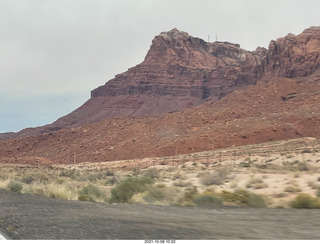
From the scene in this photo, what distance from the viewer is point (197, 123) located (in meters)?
71.6

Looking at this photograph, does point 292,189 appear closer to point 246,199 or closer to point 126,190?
point 246,199

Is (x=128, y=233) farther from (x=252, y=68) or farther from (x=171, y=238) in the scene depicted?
(x=252, y=68)

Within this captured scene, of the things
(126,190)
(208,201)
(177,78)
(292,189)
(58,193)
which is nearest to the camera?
(208,201)

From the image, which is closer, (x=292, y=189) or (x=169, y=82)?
(x=292, y=189)

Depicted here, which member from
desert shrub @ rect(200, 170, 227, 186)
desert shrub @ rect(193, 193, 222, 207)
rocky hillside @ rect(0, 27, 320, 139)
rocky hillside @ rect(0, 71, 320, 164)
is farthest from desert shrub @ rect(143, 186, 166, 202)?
rocky hillside @ rect(0, 27, 320, 139)

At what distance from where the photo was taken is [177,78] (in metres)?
154

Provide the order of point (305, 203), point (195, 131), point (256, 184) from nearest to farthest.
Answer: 1. point (305, 203)
2. point (256, 184)
3. point (195, 131)

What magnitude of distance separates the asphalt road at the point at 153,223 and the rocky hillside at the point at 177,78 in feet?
351

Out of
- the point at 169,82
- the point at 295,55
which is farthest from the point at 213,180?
the point at 169,82

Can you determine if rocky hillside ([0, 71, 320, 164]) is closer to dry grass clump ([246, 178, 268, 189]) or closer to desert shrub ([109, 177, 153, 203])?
dry grass clump ([246, 178, 268, 189])

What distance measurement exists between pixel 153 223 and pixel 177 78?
482 feet

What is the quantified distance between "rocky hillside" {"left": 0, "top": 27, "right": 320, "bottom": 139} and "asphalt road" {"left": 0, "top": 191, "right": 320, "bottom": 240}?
107074 mm

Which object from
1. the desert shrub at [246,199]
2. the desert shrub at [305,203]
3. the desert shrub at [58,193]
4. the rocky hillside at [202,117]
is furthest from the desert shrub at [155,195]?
the rocky hillside at [202,117]

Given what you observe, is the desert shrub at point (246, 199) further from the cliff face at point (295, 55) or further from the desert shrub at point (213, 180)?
the cliff face at point (295, 55)
